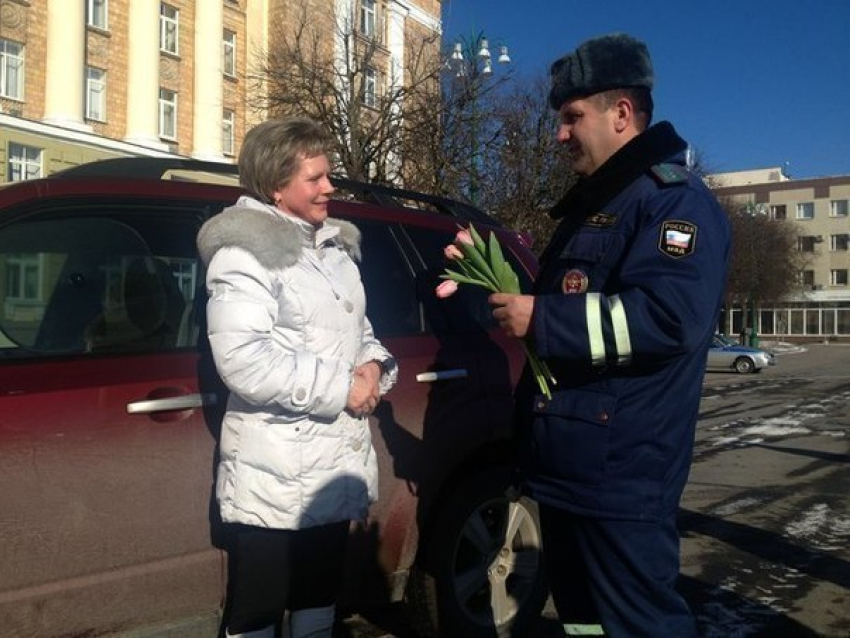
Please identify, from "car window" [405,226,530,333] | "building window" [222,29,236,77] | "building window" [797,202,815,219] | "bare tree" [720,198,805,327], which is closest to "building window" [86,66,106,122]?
"building window" [222,29,236,77]

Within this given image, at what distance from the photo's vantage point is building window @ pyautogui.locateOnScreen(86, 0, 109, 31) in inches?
1149

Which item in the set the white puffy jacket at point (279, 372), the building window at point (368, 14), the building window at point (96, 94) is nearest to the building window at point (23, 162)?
the building window at point (96, 94)

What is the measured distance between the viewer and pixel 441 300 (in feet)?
11.8

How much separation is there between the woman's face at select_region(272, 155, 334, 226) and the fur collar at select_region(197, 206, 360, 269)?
0.13m

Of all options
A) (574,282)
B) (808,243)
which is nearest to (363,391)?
(574,282)

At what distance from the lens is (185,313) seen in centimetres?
279

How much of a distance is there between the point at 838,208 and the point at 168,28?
67.2 meters

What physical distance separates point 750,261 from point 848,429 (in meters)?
37.0

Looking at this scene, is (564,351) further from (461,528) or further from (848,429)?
(848,429)

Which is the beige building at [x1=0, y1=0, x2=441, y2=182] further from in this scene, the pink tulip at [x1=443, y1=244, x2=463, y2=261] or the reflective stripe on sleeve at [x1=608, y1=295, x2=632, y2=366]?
the reflective stripe on sleeve at [x1=608, y1=295, x2=632, y2=366]

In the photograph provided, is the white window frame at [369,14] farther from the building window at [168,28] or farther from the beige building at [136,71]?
the building window at [168,28]

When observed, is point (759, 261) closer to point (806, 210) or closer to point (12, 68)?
point (806, 210)

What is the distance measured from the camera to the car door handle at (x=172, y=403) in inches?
98.3

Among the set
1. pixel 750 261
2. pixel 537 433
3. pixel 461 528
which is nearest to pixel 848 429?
pixel 461 528
